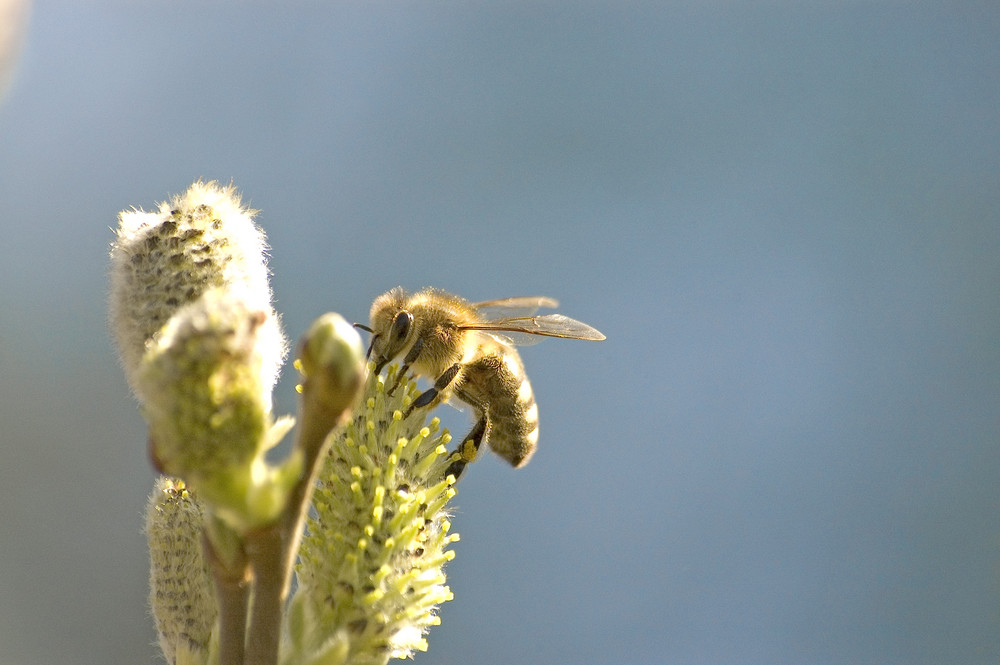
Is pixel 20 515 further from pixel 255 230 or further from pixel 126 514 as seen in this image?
pixel 255 230

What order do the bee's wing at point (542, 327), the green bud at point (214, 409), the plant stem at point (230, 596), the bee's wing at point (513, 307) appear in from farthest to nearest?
the bee's wing at point (513, 307)
the bee's wing at point (542, 327)
the plant stem at point (230, 596)
the green bud at point (214, 409)

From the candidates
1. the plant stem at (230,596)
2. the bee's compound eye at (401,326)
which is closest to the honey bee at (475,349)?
the bee's compound eye at (401,326)

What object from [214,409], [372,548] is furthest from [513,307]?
[214,409]

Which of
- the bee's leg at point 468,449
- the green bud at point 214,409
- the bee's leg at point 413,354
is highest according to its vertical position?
the bee's leg at point 413,354

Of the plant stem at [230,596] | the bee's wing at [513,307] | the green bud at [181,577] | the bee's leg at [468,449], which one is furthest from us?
the bee's wing at [513,307]

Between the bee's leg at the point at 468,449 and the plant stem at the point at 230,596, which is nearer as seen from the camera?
the plant stem at the point at 230,596

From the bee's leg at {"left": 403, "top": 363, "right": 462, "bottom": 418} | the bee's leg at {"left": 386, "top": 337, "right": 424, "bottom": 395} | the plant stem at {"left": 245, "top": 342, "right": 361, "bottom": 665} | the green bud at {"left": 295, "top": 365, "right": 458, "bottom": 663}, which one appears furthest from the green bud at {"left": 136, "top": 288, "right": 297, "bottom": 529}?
the bee's leg at {"left": 386, "top": 337, "right": 424, "bottom": 395}

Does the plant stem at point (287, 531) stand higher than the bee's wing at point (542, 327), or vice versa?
the bee's wing at point (542, 327)

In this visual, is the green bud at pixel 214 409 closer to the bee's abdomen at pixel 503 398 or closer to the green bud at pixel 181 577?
the green bud at pixel 181 577
